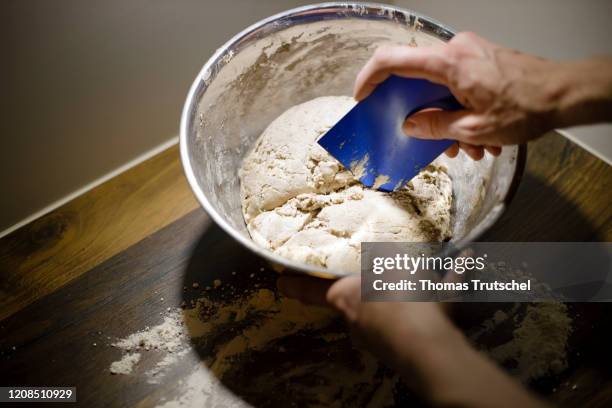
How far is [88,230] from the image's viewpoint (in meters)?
1.34

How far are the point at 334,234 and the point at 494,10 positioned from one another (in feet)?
2.86

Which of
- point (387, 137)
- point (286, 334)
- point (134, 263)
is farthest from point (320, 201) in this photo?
point (134, 263)

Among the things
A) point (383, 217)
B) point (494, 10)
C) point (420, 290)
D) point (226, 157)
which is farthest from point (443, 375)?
point (494, 10)

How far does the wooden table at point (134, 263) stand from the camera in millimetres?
1101

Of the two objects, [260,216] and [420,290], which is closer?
[420,290]

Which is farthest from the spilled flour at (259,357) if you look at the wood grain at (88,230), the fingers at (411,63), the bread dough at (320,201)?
the fingers at (411,63)

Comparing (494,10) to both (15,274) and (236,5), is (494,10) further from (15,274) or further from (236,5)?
(15,274)

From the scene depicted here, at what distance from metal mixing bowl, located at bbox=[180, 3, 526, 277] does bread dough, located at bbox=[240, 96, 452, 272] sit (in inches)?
2.3

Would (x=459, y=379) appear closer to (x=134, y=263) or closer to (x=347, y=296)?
(x=347, y=296)

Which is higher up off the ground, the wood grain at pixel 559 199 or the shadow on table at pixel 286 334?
the wood grain at pixel 559 199

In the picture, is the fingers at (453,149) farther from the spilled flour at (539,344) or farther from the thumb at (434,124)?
the spilled flour at (539,344)

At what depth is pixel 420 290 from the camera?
35.8 inches

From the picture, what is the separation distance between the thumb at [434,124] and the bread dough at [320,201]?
19 cm

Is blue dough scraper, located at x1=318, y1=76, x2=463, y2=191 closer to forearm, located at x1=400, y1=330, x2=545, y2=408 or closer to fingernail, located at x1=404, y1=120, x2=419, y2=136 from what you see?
fingernail, located at x1=404, y1=120, x2=419, y2=136
